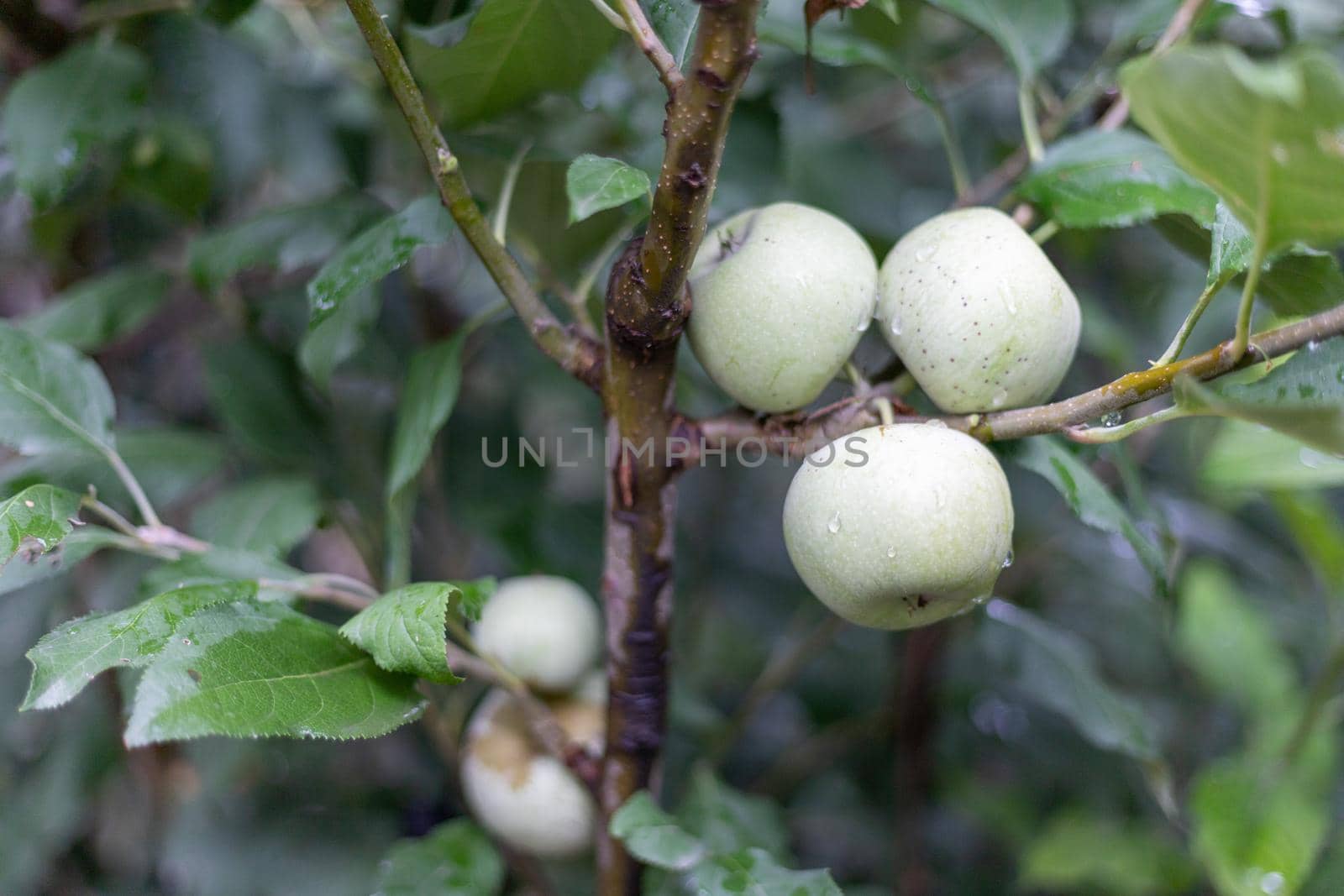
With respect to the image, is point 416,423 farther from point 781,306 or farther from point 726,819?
point 726,819

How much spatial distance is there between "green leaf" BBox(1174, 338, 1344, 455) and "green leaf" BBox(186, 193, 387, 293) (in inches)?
26.0

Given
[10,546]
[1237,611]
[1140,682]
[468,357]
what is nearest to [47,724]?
[468,357]

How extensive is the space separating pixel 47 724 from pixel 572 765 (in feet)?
2.63

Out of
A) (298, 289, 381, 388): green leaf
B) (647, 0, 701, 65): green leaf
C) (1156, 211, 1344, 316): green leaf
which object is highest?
(647, 0, 701, 65): green leaf

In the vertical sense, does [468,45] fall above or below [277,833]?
above

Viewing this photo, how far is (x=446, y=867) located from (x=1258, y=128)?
2.44 feet

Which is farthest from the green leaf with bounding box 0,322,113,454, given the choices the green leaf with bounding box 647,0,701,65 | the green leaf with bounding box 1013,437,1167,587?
the green leaf with bounding box 1013,437,1167,587

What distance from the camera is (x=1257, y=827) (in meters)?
0.96

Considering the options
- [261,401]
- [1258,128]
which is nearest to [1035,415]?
[1258,128]

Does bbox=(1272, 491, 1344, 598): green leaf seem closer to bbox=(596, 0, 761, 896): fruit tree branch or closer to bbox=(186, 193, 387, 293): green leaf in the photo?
bbox=(596, 0, 761, 896): fruit tree branch

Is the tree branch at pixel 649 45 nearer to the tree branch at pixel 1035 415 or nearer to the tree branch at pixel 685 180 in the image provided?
the tree branch at pixel 685 180

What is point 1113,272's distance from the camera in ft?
4.93

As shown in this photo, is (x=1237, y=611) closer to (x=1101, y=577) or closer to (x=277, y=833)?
(x=1101, y=577)

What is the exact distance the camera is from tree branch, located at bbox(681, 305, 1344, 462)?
51cm
